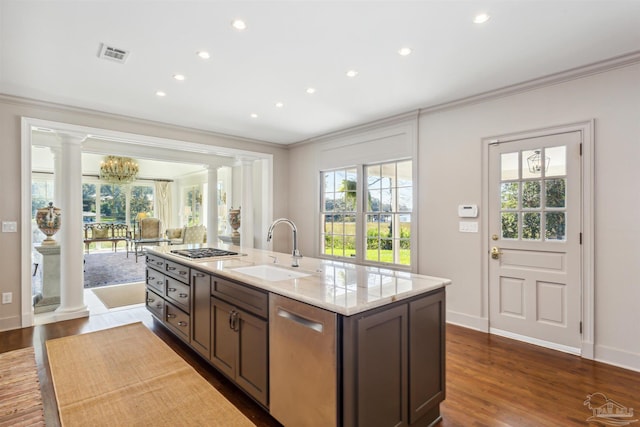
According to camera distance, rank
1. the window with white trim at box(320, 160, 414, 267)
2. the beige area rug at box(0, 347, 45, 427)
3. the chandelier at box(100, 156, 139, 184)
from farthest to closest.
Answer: the chandelier at box(100, 156, 139, 184)
the window with white trim at box(320, 160, 414, 267)
the beige area rug at box(0, 347, 45, 427)

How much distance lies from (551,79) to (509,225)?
148 cm

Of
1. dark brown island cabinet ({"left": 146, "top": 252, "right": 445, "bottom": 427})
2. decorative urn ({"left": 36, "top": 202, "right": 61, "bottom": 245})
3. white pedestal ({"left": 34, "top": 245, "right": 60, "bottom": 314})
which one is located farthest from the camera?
white pedestal ({"left": 34, "top": 245, "right": 60, "bottom": 314})

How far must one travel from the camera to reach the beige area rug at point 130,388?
112 cm

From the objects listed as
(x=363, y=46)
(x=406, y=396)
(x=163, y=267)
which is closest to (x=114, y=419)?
(x=406, y=396)

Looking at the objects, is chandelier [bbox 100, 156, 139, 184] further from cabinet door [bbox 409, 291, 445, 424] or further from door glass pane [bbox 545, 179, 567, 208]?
door glass pane [bbox 545, 179, 567, 208]

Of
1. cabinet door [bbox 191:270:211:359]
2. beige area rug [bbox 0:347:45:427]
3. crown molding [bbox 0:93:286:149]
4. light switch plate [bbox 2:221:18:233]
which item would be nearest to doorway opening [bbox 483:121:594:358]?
cabinet door [bbox 191:270:211:359]

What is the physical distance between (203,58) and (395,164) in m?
2.84

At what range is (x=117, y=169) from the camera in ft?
27.6

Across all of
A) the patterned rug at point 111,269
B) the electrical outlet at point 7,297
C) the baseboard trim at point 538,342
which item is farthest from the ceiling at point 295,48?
the patterned rug at point 111,269

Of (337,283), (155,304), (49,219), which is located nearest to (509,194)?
(337,283)

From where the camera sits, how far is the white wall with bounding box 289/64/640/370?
2.76 m

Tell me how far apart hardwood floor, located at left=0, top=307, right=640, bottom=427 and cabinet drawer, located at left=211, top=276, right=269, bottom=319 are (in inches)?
27.6

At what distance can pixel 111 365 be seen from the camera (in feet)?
4.84

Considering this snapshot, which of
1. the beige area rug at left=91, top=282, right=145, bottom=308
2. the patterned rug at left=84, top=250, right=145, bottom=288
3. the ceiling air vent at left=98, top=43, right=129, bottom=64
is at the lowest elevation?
the beige area rug at left=91, top=282, right=145, bottom=308
